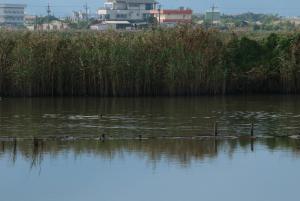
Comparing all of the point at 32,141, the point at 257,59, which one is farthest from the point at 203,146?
the point at 257,59

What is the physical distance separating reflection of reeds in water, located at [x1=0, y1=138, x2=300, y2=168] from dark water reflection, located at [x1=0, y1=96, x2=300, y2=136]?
3.87 feet

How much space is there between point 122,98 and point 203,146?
10995mm

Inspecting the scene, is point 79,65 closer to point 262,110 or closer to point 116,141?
point 262,110

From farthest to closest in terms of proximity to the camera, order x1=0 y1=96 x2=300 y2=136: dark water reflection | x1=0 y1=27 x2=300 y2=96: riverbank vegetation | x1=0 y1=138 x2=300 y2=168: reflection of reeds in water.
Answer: x1=0 y1=27 x2=300 y2=96: riverbank vegetation < x1=0 y1=96 x2=300 y2=136: dark water reflection < x1=0 y1=138 x2=300 y2=168: reflection of reeds in water

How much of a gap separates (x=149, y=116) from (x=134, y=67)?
18.7ft

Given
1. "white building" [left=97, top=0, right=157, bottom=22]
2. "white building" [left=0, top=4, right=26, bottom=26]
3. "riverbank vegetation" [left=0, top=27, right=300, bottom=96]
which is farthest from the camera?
"white building" [left=0, top=4, right=26, bottom=26]

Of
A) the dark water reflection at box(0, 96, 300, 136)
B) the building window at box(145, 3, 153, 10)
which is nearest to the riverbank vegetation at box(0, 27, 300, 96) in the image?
the dark water reflection at box(0, 96, 300, 136)

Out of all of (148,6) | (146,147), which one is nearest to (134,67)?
(146,147)

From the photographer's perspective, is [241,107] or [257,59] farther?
[257,59]

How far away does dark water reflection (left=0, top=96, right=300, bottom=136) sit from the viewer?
25.5 meters

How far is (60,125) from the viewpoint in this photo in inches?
1043

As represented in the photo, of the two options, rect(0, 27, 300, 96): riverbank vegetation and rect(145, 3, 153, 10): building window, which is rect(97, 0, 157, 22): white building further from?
rect(0, 27, 300, 96): riverbank vegetation

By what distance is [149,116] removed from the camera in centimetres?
2881

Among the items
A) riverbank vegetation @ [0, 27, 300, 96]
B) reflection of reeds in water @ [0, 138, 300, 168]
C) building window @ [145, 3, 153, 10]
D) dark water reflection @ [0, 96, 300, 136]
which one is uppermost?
building window @ [145, 3, 153, 10]
